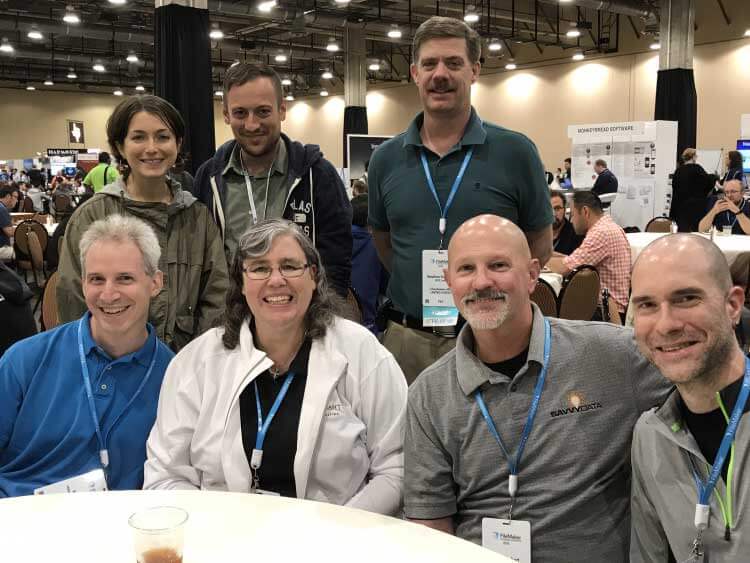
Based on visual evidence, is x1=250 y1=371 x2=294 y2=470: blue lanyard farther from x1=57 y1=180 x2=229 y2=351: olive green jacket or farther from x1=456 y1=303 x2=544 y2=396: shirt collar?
x1=57 y1=180 x2=229 y2=351: olive green jacket

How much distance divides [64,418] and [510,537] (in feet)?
4.07

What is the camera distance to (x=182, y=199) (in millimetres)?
2576

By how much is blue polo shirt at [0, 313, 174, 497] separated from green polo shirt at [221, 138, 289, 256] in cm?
77

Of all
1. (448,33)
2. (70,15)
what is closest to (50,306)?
(448,33)

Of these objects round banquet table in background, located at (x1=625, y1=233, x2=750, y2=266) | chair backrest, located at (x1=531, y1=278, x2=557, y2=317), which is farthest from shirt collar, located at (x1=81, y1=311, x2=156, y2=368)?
round banquet table in background, located at (x1=625, y1=233, x2=750, y2=266)

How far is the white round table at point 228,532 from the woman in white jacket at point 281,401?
0.92 ft

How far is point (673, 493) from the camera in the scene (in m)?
1.56

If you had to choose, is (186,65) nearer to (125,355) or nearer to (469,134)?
(469,134)

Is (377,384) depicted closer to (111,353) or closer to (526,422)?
(526,422)

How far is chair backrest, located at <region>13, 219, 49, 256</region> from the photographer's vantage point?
8.28 metres

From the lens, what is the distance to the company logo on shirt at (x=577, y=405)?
1.79 m

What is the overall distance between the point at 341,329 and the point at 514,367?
1.67ft

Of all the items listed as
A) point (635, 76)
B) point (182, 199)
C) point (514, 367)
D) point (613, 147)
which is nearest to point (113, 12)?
point (613, 147)

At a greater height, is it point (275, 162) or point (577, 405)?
point (275, 162)
